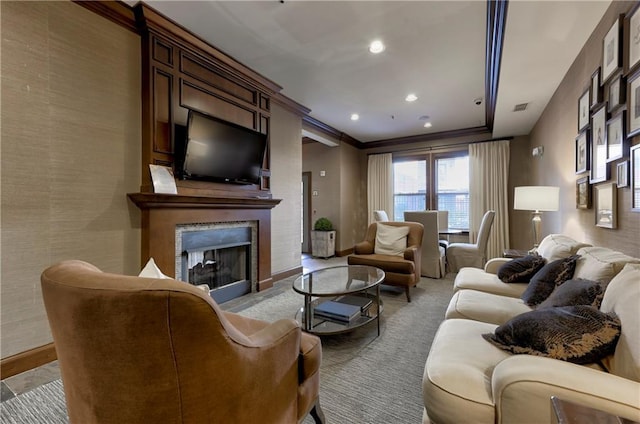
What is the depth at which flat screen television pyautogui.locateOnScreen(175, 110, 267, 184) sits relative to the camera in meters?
2.65

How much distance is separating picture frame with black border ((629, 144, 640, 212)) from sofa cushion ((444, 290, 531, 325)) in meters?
0.88

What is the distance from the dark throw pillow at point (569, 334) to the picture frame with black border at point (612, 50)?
1782 mm

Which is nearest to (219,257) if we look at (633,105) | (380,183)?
(633,105)

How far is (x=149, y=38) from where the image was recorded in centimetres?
245

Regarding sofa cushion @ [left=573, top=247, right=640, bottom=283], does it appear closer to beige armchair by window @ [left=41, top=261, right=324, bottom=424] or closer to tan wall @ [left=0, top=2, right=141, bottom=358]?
beige armchair by window @ [left=41, top=261, right=324, bottom=424]

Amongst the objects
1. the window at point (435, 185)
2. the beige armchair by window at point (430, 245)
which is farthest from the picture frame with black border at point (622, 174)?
the window at point (435, 185)

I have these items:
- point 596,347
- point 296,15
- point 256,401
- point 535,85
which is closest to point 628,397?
point 596,347

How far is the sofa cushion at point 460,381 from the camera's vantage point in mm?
968

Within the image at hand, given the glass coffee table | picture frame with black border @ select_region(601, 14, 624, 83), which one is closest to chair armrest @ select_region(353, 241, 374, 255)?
the glass coffee table

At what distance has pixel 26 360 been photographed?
6.12 ft

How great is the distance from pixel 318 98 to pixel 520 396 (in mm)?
4072

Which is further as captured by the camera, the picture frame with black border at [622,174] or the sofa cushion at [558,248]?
the sofa cushion at [558,248]

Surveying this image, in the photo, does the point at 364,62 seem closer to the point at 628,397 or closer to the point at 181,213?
the point at 181,213

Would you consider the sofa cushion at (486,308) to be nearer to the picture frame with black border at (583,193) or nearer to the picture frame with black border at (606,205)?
the picture frame with black border at (606,205)
